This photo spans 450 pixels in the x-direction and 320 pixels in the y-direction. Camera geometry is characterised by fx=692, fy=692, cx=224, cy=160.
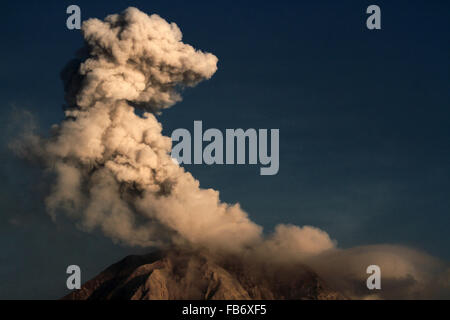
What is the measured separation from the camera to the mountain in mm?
167750

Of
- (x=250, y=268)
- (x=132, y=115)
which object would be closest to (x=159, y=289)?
Answer: (x=250, y=268)

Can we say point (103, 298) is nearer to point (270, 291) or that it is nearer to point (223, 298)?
point (223, 298)

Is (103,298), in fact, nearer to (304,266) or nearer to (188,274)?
(188,274)

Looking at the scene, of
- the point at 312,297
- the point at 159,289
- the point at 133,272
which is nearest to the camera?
the point at 159,289

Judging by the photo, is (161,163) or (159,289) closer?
(161,163)

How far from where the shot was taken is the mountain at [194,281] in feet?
550

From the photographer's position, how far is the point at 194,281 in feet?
576
